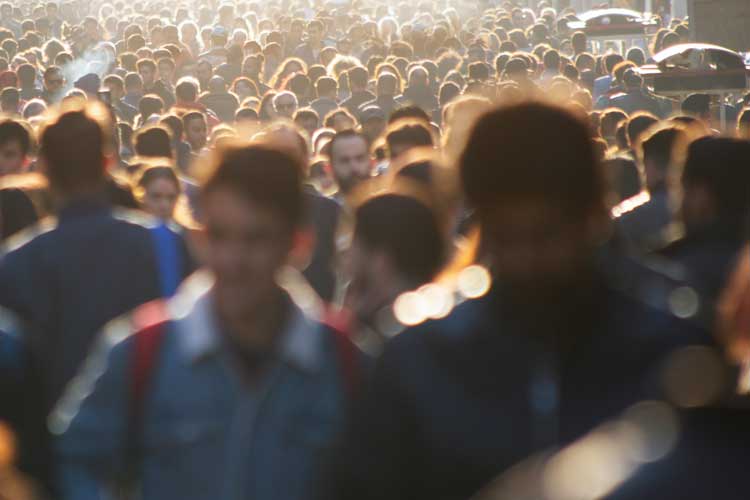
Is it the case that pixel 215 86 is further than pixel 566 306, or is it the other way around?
pixel 215 86

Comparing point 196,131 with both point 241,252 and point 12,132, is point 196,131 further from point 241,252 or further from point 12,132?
point 241,252

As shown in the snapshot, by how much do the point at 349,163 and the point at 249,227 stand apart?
5503 mm

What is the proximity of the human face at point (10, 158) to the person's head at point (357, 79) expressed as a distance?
8.32 meters

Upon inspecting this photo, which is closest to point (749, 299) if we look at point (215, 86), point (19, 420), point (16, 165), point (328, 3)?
point (19, 420)

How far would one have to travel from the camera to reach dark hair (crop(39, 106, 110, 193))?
521 cm

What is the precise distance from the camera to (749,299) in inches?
142

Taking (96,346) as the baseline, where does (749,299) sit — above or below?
above

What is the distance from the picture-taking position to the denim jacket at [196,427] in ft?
10.7

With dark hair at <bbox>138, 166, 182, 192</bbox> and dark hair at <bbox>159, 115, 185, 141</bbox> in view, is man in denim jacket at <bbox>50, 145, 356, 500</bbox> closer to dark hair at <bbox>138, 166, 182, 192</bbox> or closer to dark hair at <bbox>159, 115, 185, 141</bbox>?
dark hair at <bbox>138, 166, 182, 192</bbox>

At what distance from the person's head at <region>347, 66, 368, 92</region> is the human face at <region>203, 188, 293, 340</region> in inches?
543

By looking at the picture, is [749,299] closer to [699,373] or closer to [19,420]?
[19,420]

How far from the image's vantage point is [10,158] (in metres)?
9.06

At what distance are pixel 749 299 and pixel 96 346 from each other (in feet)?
6.41

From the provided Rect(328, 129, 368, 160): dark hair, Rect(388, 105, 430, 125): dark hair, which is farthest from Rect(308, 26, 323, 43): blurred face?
Rect(328, 129, 368, 160): dark hair
